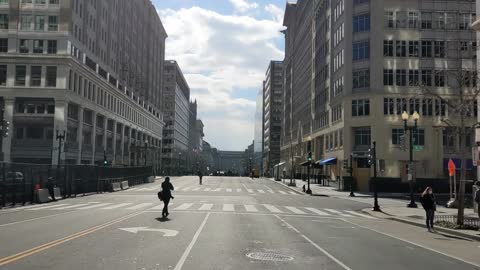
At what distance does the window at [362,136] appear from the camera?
6225cm

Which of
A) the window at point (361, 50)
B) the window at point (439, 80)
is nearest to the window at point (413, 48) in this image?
the window at point (439, 80)

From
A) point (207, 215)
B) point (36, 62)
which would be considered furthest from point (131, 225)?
point (36, 62)

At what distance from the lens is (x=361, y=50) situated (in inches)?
2456

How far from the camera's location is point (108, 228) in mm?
16500

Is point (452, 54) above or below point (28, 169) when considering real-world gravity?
above

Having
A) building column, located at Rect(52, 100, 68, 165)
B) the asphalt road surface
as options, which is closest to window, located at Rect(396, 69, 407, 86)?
the asphalt road surface

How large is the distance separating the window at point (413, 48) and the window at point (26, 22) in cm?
5155

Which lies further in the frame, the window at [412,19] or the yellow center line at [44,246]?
the window at [412,19]

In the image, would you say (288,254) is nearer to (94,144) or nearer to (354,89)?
(354,89)

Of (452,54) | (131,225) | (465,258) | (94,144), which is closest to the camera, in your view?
(465,258)

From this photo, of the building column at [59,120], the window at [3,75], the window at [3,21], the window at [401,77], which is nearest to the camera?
the window at [401,77]

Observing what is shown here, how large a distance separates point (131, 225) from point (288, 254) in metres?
7.57

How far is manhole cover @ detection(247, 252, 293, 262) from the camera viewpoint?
440 inches

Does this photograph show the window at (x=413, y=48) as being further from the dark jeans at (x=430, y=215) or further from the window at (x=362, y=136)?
the dark jeans at (x=430, y=215)
